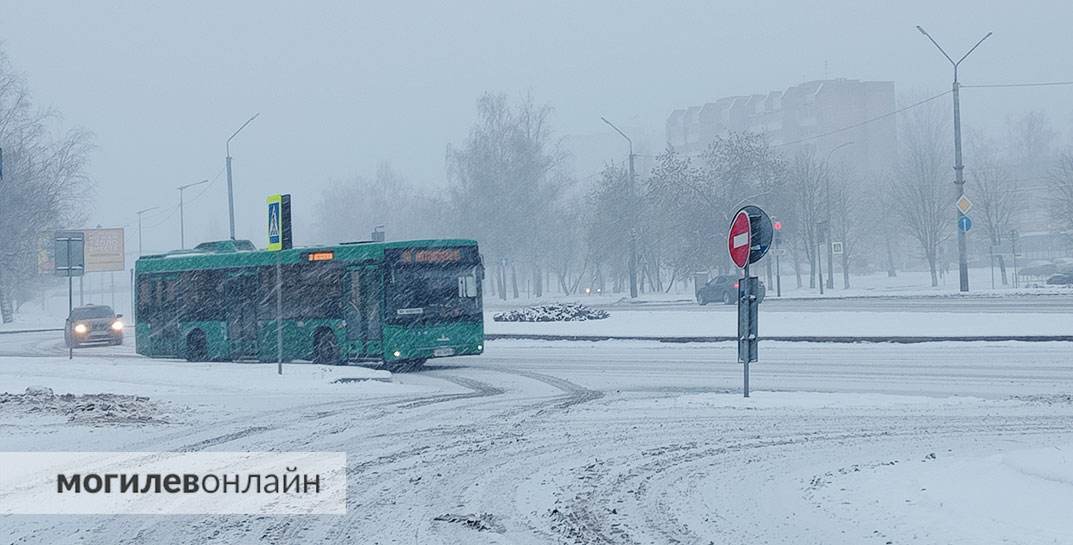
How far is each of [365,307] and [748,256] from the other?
396 inches

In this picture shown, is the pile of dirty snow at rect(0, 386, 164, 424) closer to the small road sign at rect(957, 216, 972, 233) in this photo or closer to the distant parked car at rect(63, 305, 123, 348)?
the distant parked car at rect(63, 305, 123, 348)

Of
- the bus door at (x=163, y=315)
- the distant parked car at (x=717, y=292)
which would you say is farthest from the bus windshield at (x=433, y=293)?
the distant parked car at (x=717, y=292)

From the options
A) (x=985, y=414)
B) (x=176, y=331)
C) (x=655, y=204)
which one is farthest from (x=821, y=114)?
(x=985, y=414)

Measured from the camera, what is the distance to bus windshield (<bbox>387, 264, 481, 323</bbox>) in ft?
76.0

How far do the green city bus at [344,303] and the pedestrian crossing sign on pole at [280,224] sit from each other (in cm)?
137

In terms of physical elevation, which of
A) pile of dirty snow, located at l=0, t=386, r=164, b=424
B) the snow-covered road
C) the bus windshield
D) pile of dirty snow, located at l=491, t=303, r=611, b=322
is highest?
the bus windshield

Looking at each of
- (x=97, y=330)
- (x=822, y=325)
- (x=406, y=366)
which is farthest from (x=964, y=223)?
(x=97, y=330)

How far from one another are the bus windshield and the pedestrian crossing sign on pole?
3.40 meters

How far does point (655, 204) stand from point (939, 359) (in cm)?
5267

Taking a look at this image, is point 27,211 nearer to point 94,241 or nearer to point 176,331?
point 94,241

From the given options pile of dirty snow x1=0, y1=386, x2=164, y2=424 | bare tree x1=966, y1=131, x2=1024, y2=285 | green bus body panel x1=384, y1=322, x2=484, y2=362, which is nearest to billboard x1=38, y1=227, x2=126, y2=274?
bare tree x1=966, y1=131, x2=1024, y2=285

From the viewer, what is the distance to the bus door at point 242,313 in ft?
86.2

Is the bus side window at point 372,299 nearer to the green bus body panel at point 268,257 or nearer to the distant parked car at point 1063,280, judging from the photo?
the green bus body panel at point 268,257

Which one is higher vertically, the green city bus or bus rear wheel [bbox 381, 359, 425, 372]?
the green city bus
